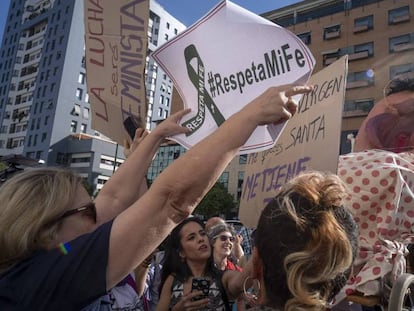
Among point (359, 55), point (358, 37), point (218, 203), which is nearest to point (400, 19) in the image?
point (358, 37)

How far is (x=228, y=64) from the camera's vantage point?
172cm

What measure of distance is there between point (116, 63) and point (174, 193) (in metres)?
1.63

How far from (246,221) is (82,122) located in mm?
58571

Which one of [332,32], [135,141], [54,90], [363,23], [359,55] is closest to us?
[135,141]

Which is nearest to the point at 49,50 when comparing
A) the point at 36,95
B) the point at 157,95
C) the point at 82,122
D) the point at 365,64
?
the point at 36,95

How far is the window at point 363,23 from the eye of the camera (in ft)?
87.5

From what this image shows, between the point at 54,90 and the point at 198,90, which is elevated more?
the point at 54,90

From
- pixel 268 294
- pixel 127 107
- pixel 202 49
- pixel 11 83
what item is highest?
pixel 11 83

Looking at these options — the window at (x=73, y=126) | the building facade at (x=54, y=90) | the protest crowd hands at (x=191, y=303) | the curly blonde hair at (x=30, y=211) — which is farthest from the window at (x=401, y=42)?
the window at (x=73, y=126)

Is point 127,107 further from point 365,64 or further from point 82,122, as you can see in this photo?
point 82,122

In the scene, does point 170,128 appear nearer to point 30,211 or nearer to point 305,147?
point 305,147

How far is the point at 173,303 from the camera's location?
8.29ft

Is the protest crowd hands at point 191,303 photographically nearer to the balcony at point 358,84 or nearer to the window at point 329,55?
the balcony at point 358,84

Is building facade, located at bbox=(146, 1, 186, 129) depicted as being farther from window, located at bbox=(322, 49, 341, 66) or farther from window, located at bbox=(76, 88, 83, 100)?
window, located at bbox=(322, 49, 341, 66)
